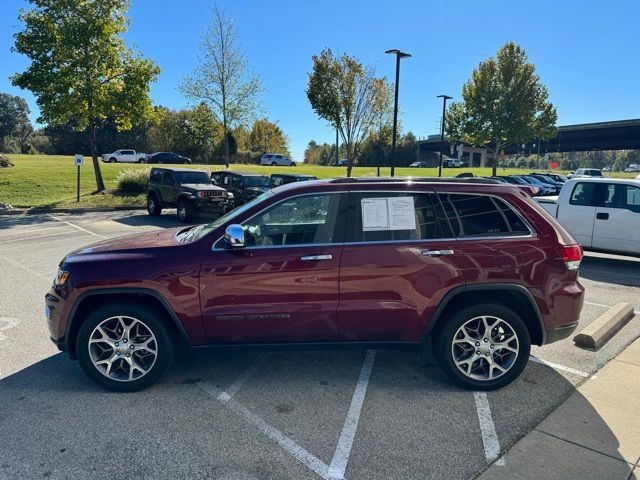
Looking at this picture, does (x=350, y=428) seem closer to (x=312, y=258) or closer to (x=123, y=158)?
(x=312, y=258)

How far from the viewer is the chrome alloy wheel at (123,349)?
3.58 metres

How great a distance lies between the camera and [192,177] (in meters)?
15.8

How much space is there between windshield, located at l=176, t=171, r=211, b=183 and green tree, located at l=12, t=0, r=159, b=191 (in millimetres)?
5260

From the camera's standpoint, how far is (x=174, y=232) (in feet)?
14.0

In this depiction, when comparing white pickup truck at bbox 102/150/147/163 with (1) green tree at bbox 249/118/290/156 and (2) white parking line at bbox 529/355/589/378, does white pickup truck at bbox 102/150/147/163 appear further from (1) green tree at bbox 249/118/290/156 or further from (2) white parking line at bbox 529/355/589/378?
(2) white parking line at bbox 529/355/589/378

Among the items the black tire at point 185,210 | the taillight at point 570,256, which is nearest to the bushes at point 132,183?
the black tire at point 185,210

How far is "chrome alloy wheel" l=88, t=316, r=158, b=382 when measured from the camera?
11.7 feet

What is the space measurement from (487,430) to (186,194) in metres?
13.0

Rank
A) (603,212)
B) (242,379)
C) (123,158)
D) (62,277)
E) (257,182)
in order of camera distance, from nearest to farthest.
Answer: (62,277), (242,379), (603,212), (257,182), (123,158)

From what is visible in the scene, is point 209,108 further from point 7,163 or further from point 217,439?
point 217,439

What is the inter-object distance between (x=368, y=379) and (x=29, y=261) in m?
7.76

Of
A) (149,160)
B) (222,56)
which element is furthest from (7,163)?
(149,160)

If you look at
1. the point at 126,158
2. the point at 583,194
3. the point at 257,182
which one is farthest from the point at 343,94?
the point at 126,158

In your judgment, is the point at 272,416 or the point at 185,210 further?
the point at 185,210
